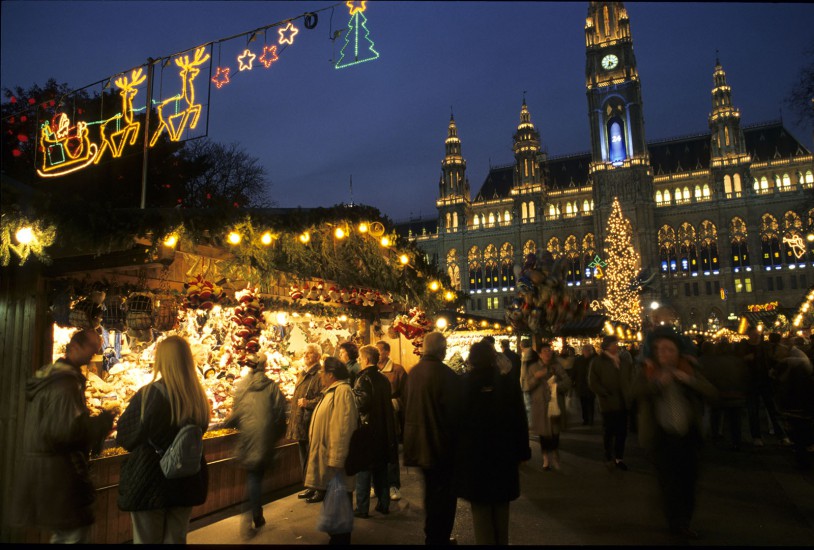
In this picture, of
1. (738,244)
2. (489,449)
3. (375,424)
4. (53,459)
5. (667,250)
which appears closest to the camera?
(53,459)

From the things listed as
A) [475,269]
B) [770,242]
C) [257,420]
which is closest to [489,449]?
[257,420]

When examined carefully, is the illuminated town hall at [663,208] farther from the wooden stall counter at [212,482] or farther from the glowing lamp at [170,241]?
the glowing lamp at [170,241]

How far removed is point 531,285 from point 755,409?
4.32 metres

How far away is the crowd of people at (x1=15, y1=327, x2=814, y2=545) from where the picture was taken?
3043 mm

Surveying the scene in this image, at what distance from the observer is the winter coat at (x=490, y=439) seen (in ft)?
11.3

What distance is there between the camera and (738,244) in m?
54.4

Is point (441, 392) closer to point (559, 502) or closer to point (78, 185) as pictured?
point (559, 502)

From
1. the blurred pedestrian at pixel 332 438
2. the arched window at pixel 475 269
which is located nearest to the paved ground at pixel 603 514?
the blurred pedestrian at pixel 332 438

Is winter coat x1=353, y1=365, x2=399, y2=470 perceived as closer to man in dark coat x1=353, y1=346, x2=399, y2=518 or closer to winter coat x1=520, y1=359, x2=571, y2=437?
man in dark coat x1=353, y1=346, x2=399, y2=518

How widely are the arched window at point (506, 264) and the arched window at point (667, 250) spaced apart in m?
15.6

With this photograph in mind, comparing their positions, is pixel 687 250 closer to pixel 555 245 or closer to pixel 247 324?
pixel 555 245

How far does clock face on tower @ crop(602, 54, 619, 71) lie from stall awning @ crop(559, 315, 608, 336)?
5005cm

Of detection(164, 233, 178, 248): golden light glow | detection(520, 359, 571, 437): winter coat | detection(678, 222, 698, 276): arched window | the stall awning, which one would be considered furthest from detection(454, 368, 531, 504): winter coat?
detection(678, 222, 698, 276): arched window

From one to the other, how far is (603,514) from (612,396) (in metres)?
2.03
